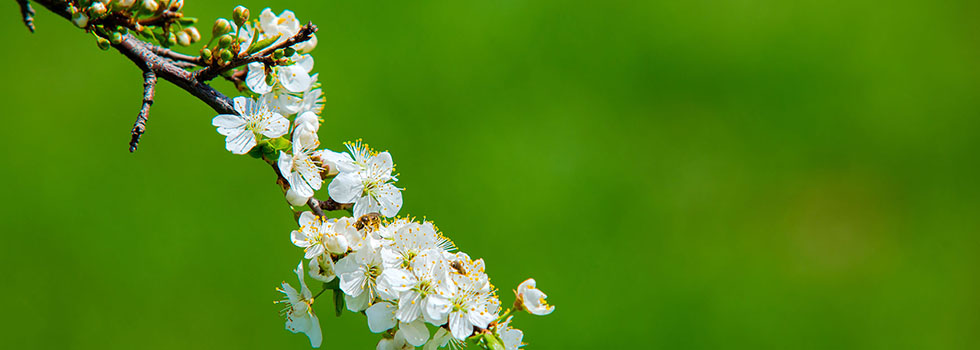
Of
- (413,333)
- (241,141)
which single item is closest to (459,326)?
(413,333)

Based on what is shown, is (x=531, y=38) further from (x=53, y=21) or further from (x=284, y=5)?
(x=53, y=21)

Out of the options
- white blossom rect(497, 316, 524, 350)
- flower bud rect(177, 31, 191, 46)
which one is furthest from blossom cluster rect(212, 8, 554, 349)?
flower bud rect(177, 31, 191, 46)

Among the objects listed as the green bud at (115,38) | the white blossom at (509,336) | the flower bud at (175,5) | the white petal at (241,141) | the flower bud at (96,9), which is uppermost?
the flower bud at (175,5)

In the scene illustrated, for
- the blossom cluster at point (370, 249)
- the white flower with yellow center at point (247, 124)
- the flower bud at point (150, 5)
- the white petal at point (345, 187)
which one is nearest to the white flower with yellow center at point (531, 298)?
the blossom cluster at point (370, 249)

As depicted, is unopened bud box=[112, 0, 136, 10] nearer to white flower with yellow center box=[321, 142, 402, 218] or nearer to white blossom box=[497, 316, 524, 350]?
white flower with yellow center box=[321, 142, 402, 218]

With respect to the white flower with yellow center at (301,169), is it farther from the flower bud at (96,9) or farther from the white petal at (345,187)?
the flower bud at (96,9)

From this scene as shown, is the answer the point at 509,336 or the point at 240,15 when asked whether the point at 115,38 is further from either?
the point at 509,336
